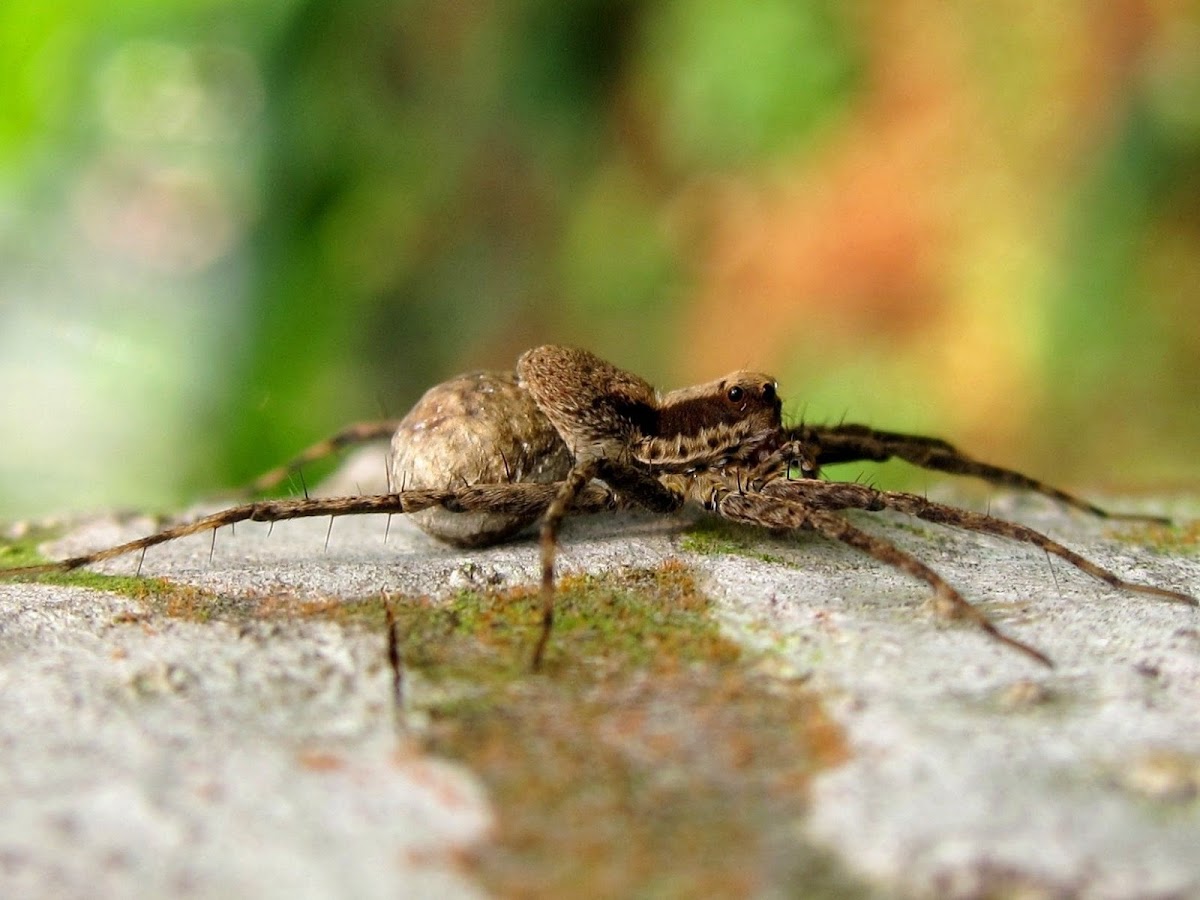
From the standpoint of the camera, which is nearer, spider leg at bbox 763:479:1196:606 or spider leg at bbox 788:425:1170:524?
spider leg at bbox 763:479:1196:606

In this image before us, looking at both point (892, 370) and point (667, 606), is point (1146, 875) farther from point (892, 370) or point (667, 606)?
point (892, 370)

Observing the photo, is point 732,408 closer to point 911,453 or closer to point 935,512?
point 911,453

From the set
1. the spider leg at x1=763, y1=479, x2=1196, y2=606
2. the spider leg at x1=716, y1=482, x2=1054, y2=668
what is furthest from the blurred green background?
the spider leg at x1=763, y1=479, x2=1196, y2=606

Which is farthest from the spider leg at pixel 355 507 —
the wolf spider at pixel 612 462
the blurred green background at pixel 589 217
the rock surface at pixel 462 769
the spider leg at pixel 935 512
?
the blurred green background at pixel 589 217

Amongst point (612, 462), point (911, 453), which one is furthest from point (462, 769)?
point (911, 453)

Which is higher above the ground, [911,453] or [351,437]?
[351,437]

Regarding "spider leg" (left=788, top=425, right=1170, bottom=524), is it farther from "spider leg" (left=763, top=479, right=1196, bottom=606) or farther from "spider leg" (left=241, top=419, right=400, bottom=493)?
"spider leg" (left=241, top=419, right=400, bottom=493)
